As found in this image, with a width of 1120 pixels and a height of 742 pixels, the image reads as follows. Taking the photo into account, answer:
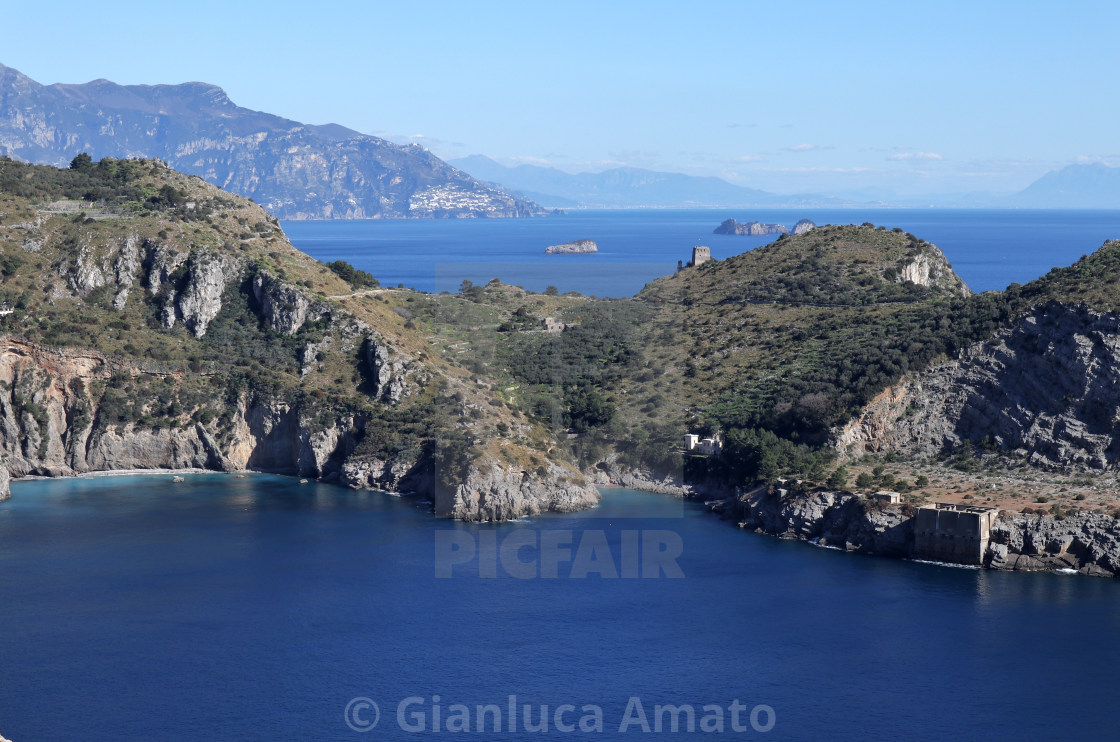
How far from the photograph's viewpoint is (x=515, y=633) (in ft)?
166

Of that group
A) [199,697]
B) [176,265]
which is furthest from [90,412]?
[199,697]

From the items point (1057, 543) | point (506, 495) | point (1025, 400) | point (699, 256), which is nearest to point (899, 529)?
point (1057, 543)

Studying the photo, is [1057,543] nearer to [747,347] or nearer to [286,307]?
[747,347]

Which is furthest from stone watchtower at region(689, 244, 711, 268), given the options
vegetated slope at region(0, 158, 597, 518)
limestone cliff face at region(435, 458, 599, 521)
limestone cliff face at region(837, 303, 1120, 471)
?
limestone cliff face at region(435, 458, 599, 521)

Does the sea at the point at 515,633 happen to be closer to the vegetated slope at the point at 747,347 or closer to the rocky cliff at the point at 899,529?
the rocky cliff at the point at 899,529

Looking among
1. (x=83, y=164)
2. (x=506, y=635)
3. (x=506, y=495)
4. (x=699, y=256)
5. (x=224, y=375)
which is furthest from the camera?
(x=699, y=256)

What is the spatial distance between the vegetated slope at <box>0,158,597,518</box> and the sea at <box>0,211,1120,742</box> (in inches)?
231

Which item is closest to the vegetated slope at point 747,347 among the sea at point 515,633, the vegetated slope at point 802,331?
the vegetated slope at point 802,331

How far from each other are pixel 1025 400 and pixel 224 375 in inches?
1973

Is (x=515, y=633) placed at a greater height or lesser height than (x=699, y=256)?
lesser

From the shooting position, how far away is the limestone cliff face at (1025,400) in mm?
66500

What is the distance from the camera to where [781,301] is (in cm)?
9356

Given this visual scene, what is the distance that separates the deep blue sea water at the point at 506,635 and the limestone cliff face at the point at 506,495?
1.99m

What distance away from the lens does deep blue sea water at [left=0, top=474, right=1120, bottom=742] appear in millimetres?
42438
